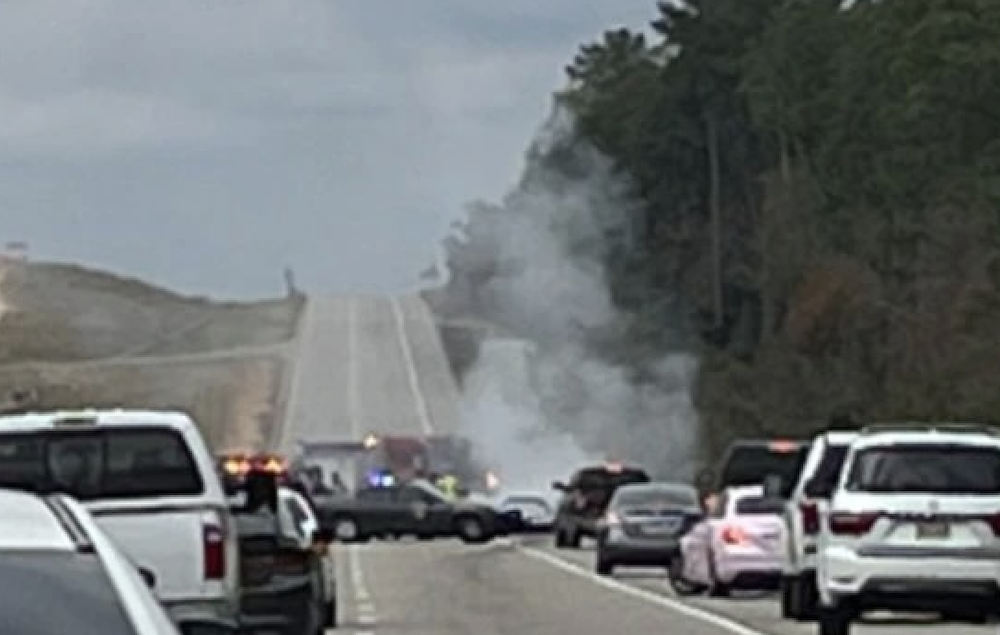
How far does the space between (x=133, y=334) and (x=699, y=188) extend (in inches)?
1595

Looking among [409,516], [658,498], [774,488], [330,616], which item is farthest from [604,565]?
[409,516]

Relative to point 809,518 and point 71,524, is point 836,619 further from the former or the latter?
point 71,524

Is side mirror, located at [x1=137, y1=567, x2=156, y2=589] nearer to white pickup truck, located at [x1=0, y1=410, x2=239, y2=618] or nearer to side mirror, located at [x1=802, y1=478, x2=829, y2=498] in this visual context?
white pickup truck, located at [x1=0, y1=410, x2=239, y2=618]

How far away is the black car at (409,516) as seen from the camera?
77.1 metres

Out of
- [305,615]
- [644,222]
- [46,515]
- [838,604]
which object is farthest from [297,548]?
[644,222]

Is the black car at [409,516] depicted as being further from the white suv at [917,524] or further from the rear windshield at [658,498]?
the white suv at [917,524]

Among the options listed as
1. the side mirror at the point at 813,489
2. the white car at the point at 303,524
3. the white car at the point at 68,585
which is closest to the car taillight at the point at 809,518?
the side mirror at the point at 813,489

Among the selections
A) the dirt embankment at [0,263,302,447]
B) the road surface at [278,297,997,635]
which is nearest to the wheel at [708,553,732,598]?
the road surface at [278,297,997,635]

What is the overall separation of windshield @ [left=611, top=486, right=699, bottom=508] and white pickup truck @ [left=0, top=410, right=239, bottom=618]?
30.8 meters

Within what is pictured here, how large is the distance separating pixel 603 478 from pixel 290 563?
43696 millimetres

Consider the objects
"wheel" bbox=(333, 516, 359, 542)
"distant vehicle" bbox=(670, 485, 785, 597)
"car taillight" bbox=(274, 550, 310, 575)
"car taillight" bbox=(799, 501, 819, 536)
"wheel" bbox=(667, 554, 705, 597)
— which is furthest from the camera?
"wheel" bbox=(333, 516, 359, 542)

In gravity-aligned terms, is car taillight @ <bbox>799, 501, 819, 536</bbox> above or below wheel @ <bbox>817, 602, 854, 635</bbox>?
above

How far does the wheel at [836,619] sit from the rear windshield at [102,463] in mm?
9755

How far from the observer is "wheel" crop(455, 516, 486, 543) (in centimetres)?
7750
